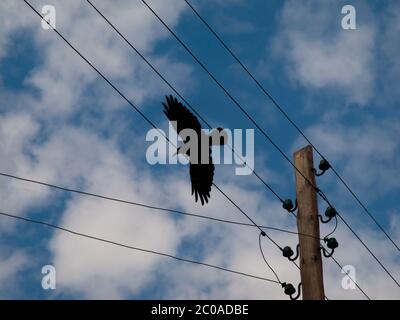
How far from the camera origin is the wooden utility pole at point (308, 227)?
7.69 meters

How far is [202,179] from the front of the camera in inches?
339

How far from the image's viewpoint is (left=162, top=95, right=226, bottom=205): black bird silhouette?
826 centimetres

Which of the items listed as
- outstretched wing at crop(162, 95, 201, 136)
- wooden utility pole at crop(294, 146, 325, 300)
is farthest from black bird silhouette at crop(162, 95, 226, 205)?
wooden utility pole at crop(294, 146, 325, 300)

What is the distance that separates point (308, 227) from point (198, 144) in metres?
1.64

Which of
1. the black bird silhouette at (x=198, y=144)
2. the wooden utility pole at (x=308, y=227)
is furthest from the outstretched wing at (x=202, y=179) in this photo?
the wooden utility pole at (x=308, y=227)

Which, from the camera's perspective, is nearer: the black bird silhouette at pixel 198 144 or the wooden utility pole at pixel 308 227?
the wooden utility pole at pixel 308 227

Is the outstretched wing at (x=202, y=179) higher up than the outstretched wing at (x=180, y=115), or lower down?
lower down

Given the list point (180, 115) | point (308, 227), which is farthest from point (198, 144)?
point (308, 227)

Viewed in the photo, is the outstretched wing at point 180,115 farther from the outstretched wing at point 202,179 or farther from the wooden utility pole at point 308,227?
the wooden utility pole at point 308,227
